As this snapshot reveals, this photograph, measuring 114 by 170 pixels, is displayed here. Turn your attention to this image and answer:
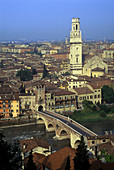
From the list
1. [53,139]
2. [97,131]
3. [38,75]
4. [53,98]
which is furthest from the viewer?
[38,75]

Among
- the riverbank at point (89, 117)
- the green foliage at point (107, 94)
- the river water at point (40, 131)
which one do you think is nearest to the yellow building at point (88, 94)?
the green foliage at point (107, 94)

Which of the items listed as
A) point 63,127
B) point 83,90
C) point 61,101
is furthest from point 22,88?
point 63,127

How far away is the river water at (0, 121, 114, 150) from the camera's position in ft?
87.6

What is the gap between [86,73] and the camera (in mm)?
48594

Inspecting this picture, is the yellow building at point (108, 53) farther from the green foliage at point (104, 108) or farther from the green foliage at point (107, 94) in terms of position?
the green foliage at point (104, 108)

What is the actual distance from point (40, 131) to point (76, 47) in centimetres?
2094

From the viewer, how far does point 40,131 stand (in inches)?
1172

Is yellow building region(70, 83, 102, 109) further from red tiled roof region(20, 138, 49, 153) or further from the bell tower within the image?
red tiled roof region(20, 138, 49, 153)

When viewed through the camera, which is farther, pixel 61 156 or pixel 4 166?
pixel 61 156

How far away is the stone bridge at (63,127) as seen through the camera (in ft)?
78.0

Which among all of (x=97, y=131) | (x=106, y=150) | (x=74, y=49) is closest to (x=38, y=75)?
(x=74, y=49)

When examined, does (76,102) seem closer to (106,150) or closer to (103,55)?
(106,150)

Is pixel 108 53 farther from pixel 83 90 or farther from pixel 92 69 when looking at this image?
pixel 83 90

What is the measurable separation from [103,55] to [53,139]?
202 ft
